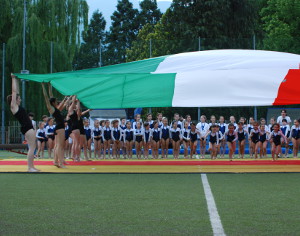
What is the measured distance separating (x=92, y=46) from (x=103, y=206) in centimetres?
4564

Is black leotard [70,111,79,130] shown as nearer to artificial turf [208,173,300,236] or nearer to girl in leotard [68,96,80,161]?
girl in leotard [68,96,80,161]

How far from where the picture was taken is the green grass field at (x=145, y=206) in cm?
432

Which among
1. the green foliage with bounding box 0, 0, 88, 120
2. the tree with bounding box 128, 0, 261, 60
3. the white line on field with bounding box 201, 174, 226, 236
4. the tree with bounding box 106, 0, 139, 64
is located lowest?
the white line on field with bounding box 201, 174, 226, 236

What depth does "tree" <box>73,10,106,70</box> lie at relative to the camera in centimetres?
4556

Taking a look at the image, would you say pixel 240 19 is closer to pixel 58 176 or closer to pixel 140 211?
pixel 58 176

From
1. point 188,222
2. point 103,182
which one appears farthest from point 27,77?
point 188,222

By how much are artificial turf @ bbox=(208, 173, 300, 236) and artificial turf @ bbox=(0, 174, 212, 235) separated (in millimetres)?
252

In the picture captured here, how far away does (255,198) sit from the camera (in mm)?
6000

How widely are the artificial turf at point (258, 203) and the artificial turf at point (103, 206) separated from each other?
252 mm

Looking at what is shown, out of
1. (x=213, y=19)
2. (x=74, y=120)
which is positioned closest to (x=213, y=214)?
(x=74, y=120)

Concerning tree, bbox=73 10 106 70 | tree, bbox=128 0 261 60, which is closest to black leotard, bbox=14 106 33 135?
tree, bbox=128 0 261 60

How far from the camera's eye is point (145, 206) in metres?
5.50

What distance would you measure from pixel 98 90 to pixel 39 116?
14.5 meters

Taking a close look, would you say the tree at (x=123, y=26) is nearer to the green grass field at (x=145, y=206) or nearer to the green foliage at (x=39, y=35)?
the green foliage at (x=39, y=35)
